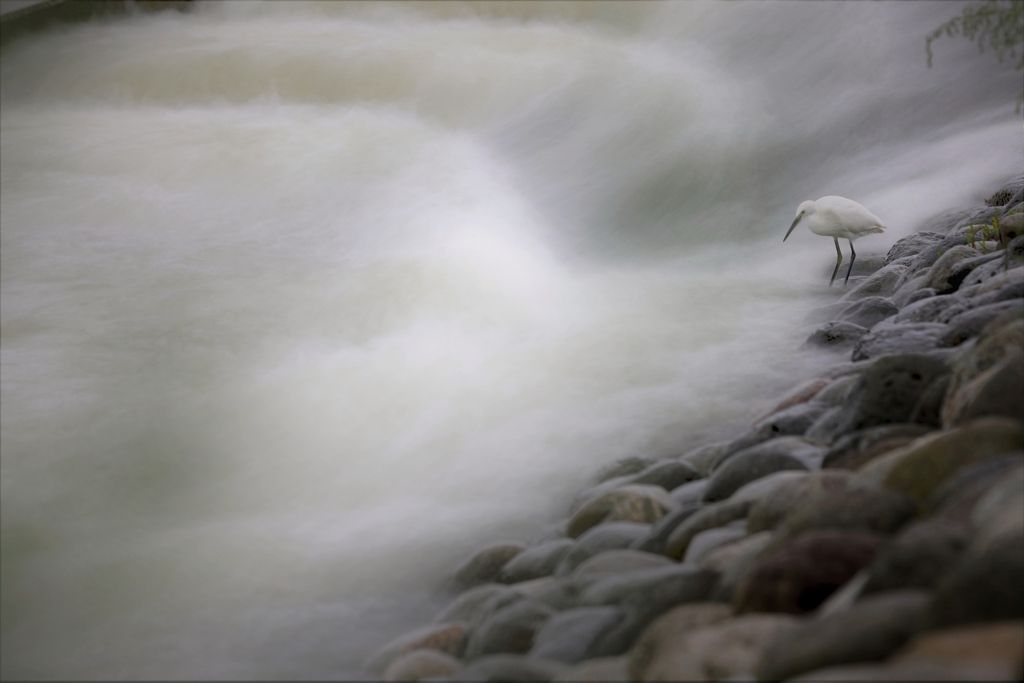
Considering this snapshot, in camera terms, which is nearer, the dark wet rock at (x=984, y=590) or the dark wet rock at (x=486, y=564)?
the dark wet rock at (x=984, y=590)

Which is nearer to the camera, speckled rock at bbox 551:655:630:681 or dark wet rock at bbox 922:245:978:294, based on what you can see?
speckled rock at bbox 551:655:630:681

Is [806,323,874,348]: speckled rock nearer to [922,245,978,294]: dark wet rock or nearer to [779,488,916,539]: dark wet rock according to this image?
[922,245,978,294]: dark wet rock

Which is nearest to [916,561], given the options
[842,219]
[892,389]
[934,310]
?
[892,389]

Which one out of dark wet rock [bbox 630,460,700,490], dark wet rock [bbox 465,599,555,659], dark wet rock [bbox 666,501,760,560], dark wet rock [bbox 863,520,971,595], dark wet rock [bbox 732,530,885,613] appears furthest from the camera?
dark wet rock [bbox 630,460,700,490]

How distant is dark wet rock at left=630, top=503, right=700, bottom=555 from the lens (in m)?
1.69

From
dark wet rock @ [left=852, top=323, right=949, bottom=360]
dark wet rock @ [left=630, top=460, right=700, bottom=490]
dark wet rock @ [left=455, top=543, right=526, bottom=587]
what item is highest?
dark wet rock @ [left=852, top=323, right=949, bottom=360]

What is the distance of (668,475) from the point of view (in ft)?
7.13

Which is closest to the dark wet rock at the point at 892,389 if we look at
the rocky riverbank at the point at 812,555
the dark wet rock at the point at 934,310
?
the rocky riverbank at the point at 812,555

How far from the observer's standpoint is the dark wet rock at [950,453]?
136 cm

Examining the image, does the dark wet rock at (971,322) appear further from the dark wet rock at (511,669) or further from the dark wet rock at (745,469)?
the dark wet rock at (511,669)

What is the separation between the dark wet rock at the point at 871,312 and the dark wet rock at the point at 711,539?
180 cm

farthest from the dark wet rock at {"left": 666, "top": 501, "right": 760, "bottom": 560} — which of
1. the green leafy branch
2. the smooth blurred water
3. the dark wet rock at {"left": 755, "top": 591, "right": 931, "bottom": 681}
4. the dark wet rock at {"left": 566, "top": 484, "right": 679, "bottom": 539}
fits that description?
the green leafy branch

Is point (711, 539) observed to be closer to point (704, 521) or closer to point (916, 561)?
point (704, 521)

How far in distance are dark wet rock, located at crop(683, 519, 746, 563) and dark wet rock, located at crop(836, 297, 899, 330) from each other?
1799 mm
